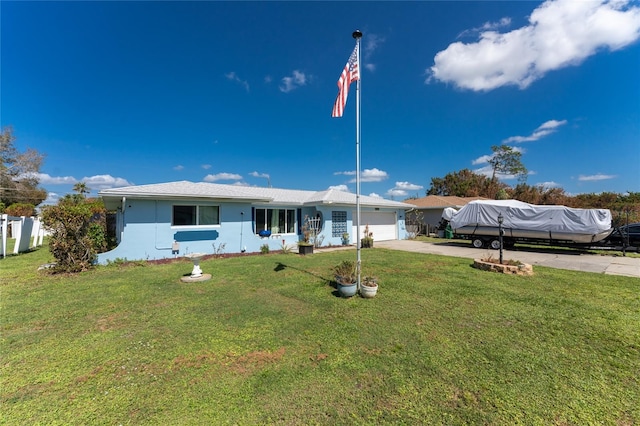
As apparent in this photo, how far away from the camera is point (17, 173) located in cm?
3059

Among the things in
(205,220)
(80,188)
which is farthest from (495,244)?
(80,188)

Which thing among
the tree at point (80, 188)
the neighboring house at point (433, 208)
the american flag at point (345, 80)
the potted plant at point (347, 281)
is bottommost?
the potted plant at point (347, 281)

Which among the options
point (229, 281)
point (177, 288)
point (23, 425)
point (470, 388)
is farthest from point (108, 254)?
point (470, 388)

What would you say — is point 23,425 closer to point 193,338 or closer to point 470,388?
point 193,338

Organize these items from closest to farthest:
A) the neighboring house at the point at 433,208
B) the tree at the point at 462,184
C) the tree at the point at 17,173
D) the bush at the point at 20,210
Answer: the bush at the point at 20,210 → the neighboring house at the point at 433,208 → the tree at the point at 17,173 → the tree at the point at 462,184

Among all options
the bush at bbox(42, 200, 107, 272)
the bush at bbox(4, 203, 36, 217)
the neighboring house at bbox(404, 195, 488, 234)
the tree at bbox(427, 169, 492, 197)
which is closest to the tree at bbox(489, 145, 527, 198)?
the tree at bbox(427, 169, 492, 197)

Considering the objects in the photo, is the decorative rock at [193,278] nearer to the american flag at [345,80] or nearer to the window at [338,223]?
the american flag at [345,80]

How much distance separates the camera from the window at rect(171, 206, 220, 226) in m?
11.0

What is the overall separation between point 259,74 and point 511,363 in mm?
17105

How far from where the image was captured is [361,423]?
2.29 m

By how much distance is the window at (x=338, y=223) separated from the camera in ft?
51.3

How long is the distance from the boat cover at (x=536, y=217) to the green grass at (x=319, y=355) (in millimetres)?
7199

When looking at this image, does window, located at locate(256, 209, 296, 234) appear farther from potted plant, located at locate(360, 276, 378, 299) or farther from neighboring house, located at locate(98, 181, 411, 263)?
potted plant, located at locate(360, 276, 378, 299)

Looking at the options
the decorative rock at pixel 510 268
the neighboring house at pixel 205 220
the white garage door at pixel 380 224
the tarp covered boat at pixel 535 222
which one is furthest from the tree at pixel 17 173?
the tarp covered boat at pixel 535 222
